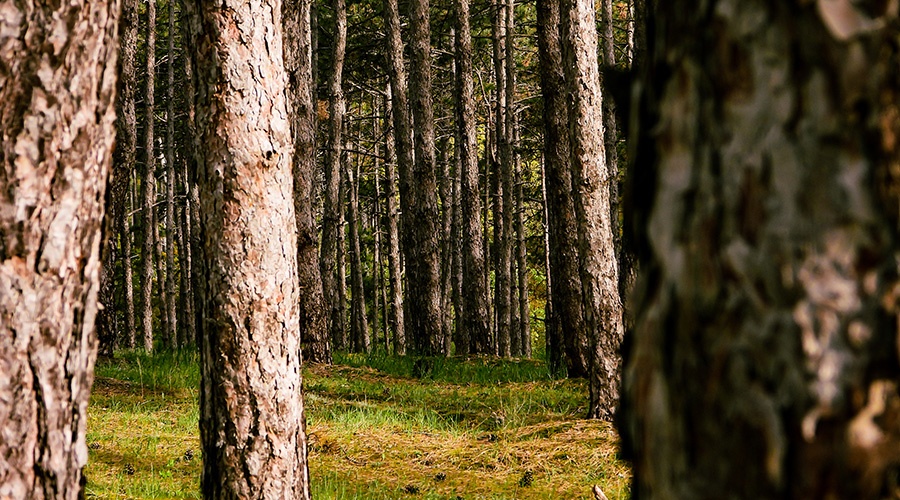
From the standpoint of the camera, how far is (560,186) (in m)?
9.29

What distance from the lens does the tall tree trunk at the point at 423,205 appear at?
46.0 feet

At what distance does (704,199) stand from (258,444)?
3.26 m

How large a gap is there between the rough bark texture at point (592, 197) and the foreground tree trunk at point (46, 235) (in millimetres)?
5630

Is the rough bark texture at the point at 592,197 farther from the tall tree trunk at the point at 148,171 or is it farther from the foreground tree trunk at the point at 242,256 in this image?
the tall tree trunk at the point at 148,171

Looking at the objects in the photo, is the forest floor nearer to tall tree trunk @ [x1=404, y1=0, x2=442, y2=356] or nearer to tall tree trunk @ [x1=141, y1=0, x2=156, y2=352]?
tall tree trunk @ [x1=404, y1=0, x2=442, y2=356]

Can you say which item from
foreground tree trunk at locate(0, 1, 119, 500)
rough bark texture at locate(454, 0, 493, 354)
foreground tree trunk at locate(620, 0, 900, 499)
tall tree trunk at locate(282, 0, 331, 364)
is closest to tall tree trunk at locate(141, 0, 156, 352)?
tall tree trunk at locate(282, 0, 331, 364)

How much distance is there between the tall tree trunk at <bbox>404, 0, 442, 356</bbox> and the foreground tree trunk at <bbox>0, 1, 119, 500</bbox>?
1190cm

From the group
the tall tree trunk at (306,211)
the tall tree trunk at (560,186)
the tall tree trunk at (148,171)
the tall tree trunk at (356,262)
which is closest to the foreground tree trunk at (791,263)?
the tall tree trunk at (560,186)

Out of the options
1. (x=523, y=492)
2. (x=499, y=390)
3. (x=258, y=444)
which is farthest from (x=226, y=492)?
(x=499, y=390)

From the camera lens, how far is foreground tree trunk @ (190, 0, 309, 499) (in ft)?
12.5

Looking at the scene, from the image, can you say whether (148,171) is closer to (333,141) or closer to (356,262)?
(333,141)

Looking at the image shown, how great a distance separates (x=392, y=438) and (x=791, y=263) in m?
6.71

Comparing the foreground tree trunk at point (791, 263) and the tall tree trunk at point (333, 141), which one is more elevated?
the tall tree trunk at point (333, 141)

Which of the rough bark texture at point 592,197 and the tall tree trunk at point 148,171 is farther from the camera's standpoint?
the tall tree trunk at point 148,171
